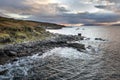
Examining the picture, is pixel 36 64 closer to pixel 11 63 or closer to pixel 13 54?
pixel 11 63

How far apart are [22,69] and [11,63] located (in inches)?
176

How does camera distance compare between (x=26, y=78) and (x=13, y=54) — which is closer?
(x=26, y=78)

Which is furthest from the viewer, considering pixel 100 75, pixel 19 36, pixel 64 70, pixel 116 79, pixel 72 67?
pixel 19 36

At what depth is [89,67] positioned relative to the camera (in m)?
33.9

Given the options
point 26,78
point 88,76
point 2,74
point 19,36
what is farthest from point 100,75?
point 19,36

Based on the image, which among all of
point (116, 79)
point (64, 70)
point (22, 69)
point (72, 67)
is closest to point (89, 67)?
point (72, 67)

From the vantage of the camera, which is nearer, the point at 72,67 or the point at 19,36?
the point at 72,67

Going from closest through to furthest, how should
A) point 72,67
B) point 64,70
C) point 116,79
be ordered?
point 116,79 → point 64,70 → point 72,67

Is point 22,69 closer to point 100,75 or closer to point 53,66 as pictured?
point 53,66

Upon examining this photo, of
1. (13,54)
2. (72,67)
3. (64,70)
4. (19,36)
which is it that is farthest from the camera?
(19,36)

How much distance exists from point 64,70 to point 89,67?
5.48 meters

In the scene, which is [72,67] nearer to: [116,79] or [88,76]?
[88,76]

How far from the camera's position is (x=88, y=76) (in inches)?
1115

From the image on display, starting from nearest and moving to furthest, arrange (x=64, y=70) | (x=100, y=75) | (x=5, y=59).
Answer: (x=100, y=75), (x=64, y=70), (x=5, y=59)
